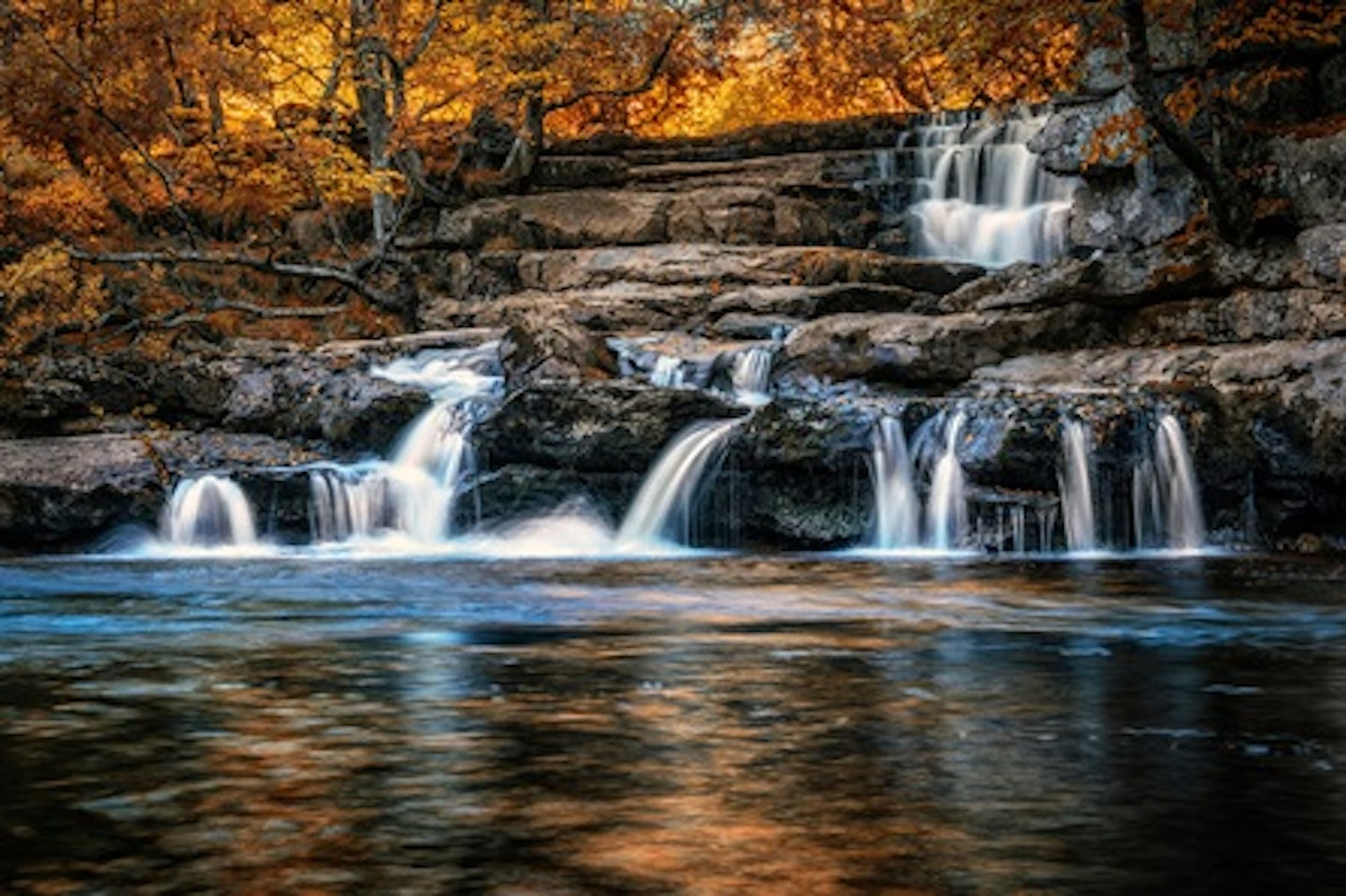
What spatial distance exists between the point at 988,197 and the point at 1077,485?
33.0 ft

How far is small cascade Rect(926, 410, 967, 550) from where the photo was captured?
14.8 m

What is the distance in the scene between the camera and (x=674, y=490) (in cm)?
1571

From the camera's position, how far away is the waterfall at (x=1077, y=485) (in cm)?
1461

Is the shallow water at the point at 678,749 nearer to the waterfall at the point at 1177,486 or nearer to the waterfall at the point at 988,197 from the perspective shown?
the waterfall at the point at 1177,486

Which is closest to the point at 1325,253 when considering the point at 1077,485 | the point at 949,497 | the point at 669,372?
the point at 1077,485

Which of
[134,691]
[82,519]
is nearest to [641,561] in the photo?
[82,519]

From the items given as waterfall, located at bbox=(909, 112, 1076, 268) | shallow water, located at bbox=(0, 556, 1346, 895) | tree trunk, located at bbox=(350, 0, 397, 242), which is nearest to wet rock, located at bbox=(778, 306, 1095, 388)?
waterfall, located at bbox=(909, 112, 1076, 268)

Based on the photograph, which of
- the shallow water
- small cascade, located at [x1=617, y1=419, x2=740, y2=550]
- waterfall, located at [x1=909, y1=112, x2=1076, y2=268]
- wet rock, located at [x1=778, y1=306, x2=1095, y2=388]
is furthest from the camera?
waterfall, located at [x1=909, y1=112, x2=1076, y2=268]

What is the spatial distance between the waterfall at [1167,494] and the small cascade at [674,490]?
364 centimetres

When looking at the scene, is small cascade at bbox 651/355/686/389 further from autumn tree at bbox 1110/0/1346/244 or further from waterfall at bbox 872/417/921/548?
autumn tree at bbox 1110/0/1346/244

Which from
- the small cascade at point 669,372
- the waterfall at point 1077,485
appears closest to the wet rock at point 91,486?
the small cascade at point 669,372

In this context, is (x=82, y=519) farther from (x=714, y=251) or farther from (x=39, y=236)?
(x=714, y=251)

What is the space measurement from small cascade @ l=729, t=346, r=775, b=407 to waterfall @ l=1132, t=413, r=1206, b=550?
485 cm

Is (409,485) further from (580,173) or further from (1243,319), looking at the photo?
(580,173)
